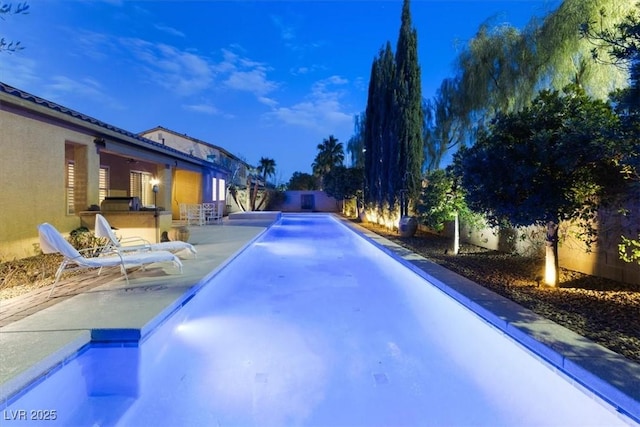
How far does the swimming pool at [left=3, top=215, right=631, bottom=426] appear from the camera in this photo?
2959 millimetres

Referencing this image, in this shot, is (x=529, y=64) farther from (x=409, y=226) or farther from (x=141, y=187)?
(x=141, y=187)

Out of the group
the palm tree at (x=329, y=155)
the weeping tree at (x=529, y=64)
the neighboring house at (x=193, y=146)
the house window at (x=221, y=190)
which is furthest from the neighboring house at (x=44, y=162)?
the palm tree at (x=329, y=155)

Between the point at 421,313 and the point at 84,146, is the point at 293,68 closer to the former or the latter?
the point at 84,146

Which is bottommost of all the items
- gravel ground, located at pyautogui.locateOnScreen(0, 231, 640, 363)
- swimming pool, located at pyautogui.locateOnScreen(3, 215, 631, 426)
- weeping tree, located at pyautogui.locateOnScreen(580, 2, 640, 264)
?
swimming pool, located at pyautogui.locateOnScreen(3, 215, 631, 426)

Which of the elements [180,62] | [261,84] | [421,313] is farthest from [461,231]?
[261,84]

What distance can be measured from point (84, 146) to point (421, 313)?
8337 millimetres

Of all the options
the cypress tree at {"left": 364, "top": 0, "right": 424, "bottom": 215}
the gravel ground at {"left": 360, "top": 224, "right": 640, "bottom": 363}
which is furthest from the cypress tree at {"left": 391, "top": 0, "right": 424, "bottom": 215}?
the gravel ground at {"left": 360, "top": 224, "right": 640, "bottom": 363}

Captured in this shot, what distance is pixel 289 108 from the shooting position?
317 feet

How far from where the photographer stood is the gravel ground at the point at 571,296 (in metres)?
3.58

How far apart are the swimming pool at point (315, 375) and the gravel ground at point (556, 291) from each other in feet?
2.50

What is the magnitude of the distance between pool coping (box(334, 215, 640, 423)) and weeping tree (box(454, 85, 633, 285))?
136 centimetres

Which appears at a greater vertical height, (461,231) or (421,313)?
(461,231)

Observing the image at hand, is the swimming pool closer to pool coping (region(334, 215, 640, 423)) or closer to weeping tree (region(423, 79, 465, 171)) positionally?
pool coping (region(334, 215, 640, 423))

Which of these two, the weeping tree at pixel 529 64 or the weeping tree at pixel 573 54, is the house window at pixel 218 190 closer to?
the weeping tree at pixel 529 64
